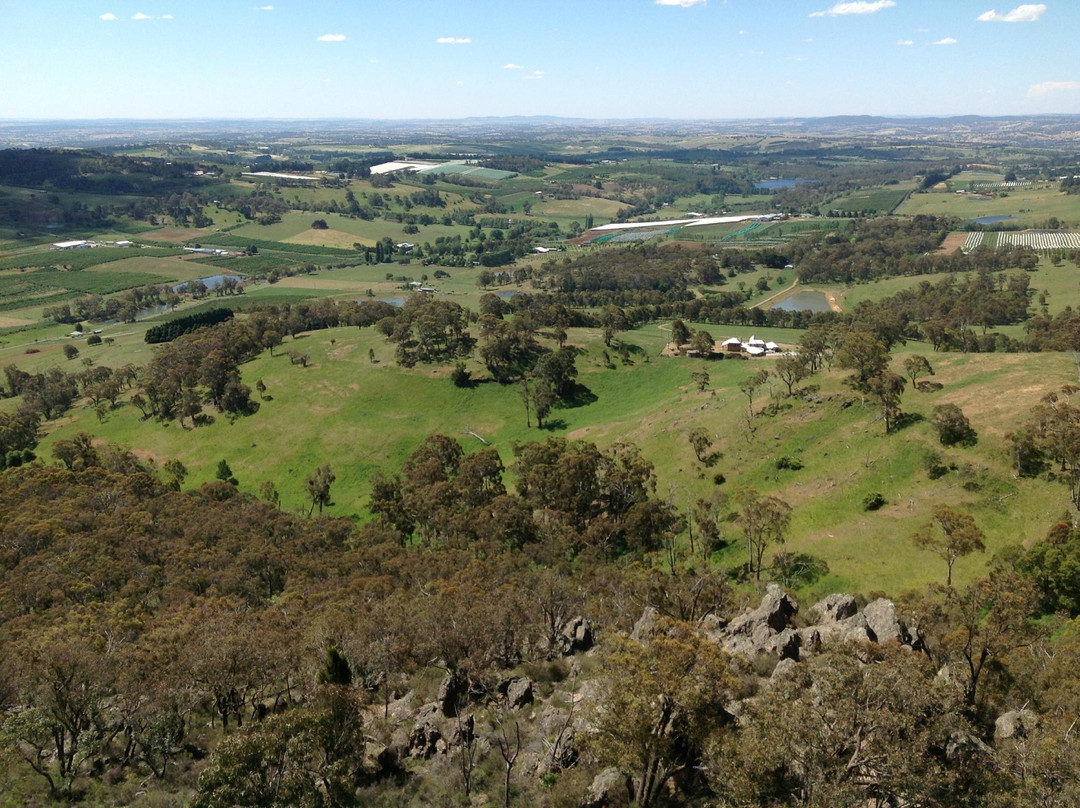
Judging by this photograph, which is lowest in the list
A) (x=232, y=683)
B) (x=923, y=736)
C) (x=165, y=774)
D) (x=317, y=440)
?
(x=317, y=440)

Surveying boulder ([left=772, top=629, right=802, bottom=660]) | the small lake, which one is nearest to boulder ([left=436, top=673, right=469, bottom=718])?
boulder ([left=772, top=629, right=802, bottom=660])

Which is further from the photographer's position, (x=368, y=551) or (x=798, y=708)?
(x=368, y=551)

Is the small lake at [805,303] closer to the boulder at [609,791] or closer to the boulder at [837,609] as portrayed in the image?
the boulder at [837,609]

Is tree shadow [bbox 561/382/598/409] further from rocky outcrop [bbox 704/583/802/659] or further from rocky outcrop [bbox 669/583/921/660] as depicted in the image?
rocky outcrop [bbox 704/583/802/659]

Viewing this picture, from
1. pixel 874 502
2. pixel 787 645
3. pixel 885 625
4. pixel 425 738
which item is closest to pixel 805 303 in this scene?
pixel 874 502

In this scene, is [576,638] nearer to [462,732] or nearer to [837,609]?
[462,732]

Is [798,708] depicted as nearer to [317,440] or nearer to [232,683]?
[232,683]

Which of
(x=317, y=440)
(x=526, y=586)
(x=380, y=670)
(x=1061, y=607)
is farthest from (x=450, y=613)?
(x=317, y=440)
